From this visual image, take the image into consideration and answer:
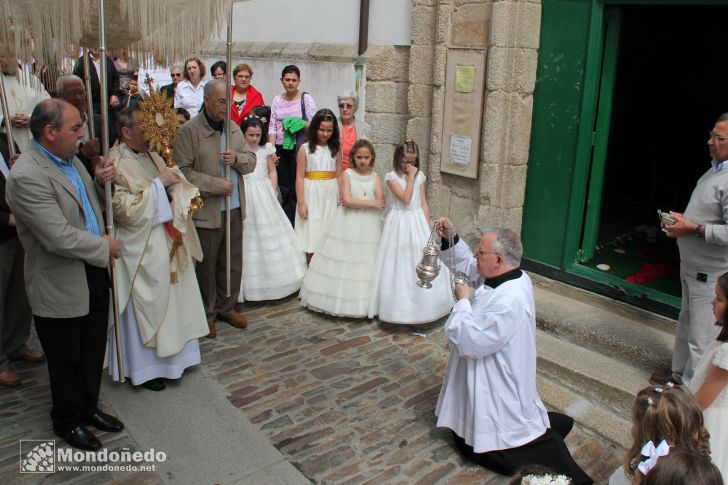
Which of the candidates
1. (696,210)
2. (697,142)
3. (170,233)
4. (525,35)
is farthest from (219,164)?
(697,142)

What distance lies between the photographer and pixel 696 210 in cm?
436

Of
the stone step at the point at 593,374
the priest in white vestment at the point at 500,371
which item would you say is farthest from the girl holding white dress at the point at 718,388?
the stone step at the point at 593,374

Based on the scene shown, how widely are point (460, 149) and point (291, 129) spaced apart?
201 cm

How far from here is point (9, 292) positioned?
4.66 meters

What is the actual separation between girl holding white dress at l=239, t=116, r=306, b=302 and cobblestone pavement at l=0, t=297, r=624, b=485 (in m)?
0.38

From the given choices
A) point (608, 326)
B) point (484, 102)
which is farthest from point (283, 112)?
point (608, 326)

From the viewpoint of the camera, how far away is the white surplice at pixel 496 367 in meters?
3.59

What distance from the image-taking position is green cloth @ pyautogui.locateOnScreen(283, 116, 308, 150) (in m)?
7.31

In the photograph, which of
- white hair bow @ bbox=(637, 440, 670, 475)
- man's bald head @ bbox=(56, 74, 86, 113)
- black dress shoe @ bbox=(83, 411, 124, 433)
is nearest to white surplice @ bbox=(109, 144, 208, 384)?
black dress shoe @ bbox=(83, 411, 124, 433)

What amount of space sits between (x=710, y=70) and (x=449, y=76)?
5.76 meters

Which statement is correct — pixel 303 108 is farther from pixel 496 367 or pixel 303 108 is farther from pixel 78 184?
pixel 496 367

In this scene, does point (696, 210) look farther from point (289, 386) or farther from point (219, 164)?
point (219, 164)

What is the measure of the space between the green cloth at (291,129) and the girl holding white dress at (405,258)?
1852 millimetres

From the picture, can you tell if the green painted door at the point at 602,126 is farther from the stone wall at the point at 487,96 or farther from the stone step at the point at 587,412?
the stone step at the point at 587,412
